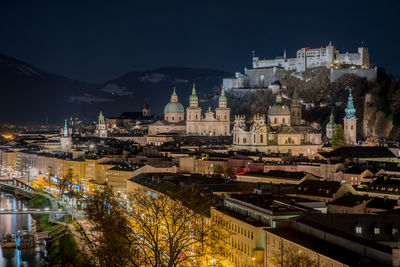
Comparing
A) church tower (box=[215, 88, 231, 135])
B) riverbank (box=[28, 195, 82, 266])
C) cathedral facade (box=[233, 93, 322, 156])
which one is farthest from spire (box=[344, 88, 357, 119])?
riverbank (box=[28, 195, 82, 266])

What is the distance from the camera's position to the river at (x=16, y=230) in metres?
52.6

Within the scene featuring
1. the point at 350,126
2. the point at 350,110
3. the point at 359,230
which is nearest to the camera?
the point at 359,230

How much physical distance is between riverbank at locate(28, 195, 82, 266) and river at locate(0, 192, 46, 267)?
0.76 meters

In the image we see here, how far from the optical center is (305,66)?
128 metres

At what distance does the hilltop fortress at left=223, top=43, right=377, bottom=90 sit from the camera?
116 meters

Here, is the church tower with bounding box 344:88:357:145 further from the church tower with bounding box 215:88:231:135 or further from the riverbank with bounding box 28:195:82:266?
the riverbank with bounding box 28:195:82:266

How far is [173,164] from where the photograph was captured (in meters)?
78.3

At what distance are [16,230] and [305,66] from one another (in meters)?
74.9

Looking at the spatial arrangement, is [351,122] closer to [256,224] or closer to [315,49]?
[315,49]

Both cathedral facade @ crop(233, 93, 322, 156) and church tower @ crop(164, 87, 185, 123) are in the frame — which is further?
church tower @ crop(164, 87, 185, 123)

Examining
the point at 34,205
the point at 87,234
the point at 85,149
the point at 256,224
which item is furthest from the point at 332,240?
the point at 85,149

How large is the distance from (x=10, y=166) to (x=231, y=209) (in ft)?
263

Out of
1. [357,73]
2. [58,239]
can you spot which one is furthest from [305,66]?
[58,239]

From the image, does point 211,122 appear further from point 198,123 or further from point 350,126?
point 350,126
